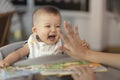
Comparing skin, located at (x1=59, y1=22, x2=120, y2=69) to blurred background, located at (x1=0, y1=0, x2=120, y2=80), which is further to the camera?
blurred background, located at (x1=0, y1=0, x2=120, y2=80)

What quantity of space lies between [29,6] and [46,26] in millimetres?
2762

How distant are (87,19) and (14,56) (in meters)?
2.86

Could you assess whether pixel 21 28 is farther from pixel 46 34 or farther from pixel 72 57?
pixel 72 57

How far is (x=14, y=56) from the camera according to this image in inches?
46.5

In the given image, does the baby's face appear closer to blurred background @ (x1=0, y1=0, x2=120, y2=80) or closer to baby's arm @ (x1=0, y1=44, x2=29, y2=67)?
baby's arm @ (x1=0, y1=44, x2=29, y2=67)

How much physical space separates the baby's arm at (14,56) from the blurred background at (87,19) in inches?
91.6

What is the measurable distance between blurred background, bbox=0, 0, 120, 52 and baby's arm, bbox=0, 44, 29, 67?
233 centimetres

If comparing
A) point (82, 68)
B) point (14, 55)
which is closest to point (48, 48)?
point (14, 55)

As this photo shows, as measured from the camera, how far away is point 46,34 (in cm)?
130

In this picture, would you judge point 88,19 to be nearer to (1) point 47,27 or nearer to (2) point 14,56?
(1) point 47,27

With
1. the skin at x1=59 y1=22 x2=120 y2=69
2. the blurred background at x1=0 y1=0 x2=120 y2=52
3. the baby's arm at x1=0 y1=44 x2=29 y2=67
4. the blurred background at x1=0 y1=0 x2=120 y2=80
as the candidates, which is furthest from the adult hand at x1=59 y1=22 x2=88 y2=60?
the blurred background at x1=0 y1=0 x2=120 y2=52

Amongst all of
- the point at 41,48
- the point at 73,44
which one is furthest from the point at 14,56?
the point at 73,44

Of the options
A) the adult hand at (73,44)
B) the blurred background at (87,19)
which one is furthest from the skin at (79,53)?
the blurred background at (87,19)

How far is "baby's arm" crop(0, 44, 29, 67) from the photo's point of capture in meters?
1.04
